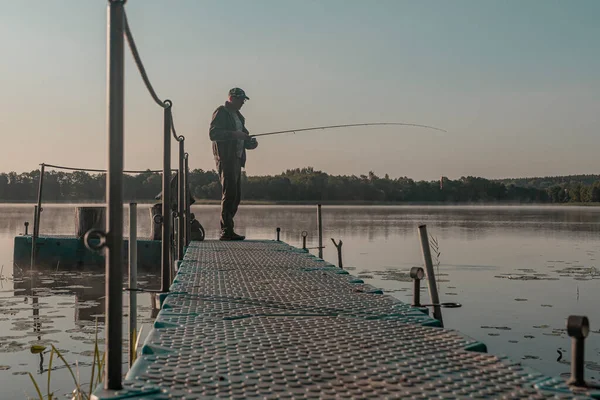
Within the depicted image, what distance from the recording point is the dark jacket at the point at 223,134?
9617 millimetres

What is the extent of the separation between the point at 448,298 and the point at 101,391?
416 inches

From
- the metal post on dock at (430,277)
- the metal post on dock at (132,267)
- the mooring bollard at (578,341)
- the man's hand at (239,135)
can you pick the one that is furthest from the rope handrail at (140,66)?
the man's hand at (239,135)

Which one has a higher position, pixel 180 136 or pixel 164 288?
pixel 180 136

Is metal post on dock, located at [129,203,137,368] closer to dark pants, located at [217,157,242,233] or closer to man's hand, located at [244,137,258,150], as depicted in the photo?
dark pants, located at [217,157,242,233]

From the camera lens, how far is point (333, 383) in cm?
251

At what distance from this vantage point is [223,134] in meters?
9.60

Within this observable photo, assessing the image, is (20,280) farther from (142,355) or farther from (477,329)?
(142,355)

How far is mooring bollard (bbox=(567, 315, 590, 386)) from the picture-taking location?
7.75ft

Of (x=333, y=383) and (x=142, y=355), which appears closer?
(x=333, y=383)

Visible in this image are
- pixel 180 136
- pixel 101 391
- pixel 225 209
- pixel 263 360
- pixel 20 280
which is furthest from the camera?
pixel 20 280

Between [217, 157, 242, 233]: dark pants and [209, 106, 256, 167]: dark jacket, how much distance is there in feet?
0.28

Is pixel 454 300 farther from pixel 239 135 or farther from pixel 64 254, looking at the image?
pixel 64 254

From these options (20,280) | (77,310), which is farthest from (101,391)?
(20,280)

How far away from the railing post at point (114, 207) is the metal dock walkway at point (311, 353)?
0.38ft
